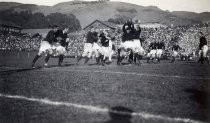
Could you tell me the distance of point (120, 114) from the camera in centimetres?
349

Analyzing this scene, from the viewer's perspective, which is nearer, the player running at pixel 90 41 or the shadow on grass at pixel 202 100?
the shadow on grass at pixel 202 100

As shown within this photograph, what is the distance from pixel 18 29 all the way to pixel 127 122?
39.3 feet

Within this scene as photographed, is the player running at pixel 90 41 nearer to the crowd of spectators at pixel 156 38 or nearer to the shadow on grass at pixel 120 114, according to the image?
the crowd of spectators at pixel 156 38

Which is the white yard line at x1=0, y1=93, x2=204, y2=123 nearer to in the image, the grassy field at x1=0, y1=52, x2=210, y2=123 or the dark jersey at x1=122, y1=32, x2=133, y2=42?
the grassy field at x1=0, y1=52, x2=210, y2=123

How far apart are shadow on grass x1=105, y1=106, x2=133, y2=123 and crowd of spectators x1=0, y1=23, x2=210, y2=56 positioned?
376 inches

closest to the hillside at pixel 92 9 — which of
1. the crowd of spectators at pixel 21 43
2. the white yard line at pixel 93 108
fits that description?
the white yard line at pixel 93 108

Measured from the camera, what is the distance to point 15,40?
58.0 feet

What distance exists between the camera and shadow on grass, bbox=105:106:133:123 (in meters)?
3.26

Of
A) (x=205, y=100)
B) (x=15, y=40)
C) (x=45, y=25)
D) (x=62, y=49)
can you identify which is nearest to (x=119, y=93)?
(x=205, y=100)

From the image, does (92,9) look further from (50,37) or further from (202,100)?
(202,100)

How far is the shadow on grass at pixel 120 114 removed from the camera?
10.7ft

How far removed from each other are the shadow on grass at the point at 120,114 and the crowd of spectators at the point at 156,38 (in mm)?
9560

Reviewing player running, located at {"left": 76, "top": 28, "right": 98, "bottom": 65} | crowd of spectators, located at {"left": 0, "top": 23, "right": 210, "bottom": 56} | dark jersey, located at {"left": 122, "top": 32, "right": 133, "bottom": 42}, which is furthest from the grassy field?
crowd of spectators, located at {"left": 0, "top": 23, "right": 210, "bottom": 56}

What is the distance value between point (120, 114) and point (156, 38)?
14285 mm
